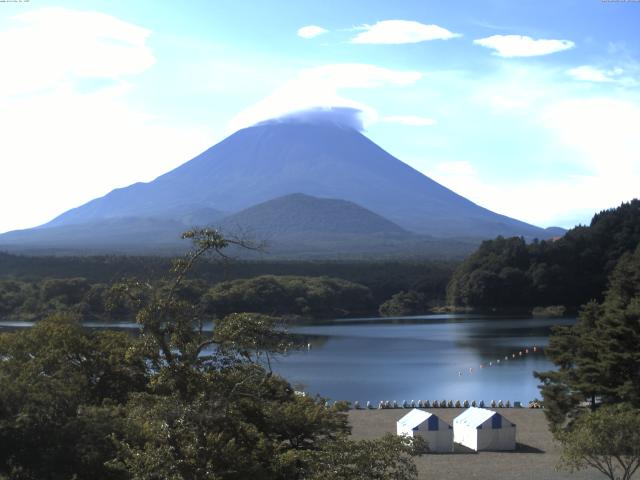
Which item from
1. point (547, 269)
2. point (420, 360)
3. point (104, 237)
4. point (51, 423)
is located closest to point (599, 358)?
point (51, 423)

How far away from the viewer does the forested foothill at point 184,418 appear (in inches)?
267

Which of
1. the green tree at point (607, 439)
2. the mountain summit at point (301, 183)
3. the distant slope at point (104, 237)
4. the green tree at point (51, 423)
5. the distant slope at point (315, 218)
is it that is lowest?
the green tree at point (607, 439)

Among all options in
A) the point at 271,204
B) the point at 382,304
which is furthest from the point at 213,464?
the point at 271,204

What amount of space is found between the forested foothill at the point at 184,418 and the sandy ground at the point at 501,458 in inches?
166

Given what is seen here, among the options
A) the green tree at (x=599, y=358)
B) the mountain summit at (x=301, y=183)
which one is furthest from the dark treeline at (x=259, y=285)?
the mountain summit at (x=301, y=183)

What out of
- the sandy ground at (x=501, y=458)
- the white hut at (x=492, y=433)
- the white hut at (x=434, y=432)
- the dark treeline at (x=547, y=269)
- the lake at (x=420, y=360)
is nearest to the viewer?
the sandy ground at (x=501, y=458)

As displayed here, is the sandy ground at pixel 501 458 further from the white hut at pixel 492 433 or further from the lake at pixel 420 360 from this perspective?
the lake at pixel 420 360

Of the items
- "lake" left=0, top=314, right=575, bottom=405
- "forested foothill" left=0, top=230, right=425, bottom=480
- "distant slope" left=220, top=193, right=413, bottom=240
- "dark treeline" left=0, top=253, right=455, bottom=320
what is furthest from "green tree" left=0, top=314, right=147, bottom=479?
"distant slope" left=220, top=193, right=413, bottom=240

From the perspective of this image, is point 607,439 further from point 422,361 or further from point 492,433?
point 422,361

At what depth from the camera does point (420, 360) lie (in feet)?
109

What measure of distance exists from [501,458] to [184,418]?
10730 millimetres

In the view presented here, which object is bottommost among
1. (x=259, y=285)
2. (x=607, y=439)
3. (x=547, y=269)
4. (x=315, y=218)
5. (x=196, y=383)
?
(x=607, y=439)

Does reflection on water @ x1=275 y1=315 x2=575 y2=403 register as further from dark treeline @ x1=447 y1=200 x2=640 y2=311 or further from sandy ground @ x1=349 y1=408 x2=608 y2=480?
dark treeline @ x1=447 y1=200 x2=640 y2=311

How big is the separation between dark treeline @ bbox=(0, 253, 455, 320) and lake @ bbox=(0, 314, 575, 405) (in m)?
3.93
